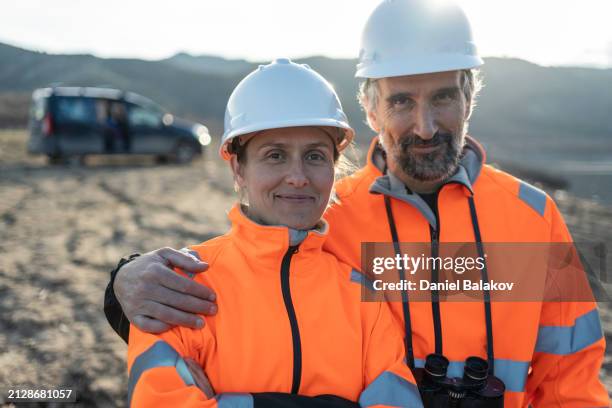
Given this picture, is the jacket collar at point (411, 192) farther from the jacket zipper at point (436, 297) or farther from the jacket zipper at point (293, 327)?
the jacket zipper at point (293, 327)

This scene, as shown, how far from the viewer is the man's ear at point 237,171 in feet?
7.29

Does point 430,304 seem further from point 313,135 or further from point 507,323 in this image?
point 313,135

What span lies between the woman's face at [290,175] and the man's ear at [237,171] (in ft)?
0.33

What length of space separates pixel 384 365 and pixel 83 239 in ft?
20.2

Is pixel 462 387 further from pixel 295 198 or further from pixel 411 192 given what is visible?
pixel 295 198

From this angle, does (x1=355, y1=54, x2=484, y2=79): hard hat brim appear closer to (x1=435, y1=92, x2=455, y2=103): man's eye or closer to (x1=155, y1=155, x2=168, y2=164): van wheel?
(x1=435, y1=92, x2=455, y2=103): man's eye

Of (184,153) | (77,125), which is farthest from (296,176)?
(184,153)

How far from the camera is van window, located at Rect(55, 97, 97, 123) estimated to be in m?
13.2

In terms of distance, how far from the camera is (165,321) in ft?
6.04

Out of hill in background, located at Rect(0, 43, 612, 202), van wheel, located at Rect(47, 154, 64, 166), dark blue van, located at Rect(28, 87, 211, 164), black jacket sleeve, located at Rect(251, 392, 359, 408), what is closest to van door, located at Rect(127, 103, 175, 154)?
dark blue van, located at Rect(28, 87, 211, 164)

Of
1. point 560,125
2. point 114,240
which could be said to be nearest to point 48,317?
point 114,240

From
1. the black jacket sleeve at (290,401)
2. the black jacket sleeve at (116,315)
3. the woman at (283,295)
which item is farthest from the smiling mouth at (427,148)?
the black jacket sleeve at (116,315)

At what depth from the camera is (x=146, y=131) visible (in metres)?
14.2

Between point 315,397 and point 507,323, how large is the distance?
3.03 ft
